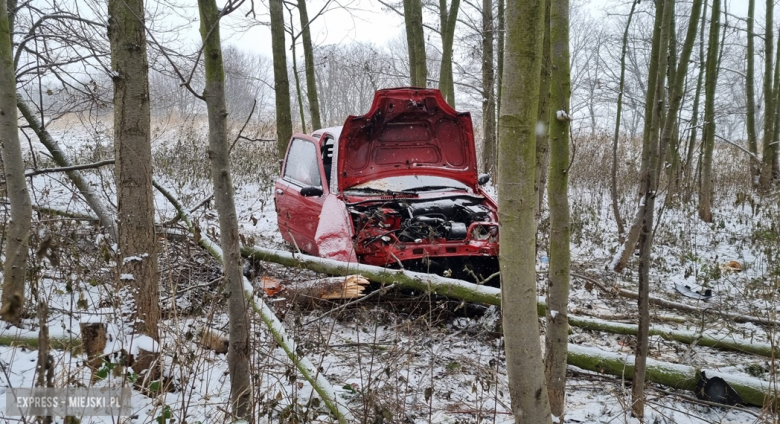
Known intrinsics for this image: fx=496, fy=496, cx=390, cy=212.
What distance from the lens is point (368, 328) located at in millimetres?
4824

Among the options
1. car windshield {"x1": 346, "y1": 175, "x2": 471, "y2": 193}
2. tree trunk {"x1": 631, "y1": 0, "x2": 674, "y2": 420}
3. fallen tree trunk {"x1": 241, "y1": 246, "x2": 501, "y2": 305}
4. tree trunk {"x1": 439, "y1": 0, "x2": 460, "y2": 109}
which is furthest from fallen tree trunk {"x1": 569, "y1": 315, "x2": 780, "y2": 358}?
tree trunk {"x1": 439, "y1": 0, "x2": 460, "y2": 109}

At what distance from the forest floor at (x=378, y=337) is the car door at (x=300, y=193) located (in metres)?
0.81

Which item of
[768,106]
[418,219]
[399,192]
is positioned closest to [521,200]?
[418,219]

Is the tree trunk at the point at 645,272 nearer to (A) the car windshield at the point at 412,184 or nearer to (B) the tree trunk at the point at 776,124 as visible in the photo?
(A) the car windshield at the point at 412,184

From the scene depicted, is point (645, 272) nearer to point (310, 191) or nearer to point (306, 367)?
point (306, 367)

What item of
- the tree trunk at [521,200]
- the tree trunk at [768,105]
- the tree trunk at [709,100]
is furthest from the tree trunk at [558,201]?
the tree trunk at [768,105]

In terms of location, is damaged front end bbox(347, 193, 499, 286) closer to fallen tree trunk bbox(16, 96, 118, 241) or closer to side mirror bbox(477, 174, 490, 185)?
side mirror bbox(477, 174, 490, 185)

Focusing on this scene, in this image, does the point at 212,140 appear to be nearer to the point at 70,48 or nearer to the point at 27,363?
the point at 27,363

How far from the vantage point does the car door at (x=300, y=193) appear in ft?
20.5

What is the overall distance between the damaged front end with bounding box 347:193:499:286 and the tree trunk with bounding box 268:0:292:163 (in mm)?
5375

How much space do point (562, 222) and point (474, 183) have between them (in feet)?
11.8

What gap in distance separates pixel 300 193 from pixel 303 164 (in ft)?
3.34

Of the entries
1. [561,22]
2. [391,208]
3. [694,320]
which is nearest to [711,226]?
[694,320]

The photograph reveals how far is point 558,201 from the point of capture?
2.78 m
